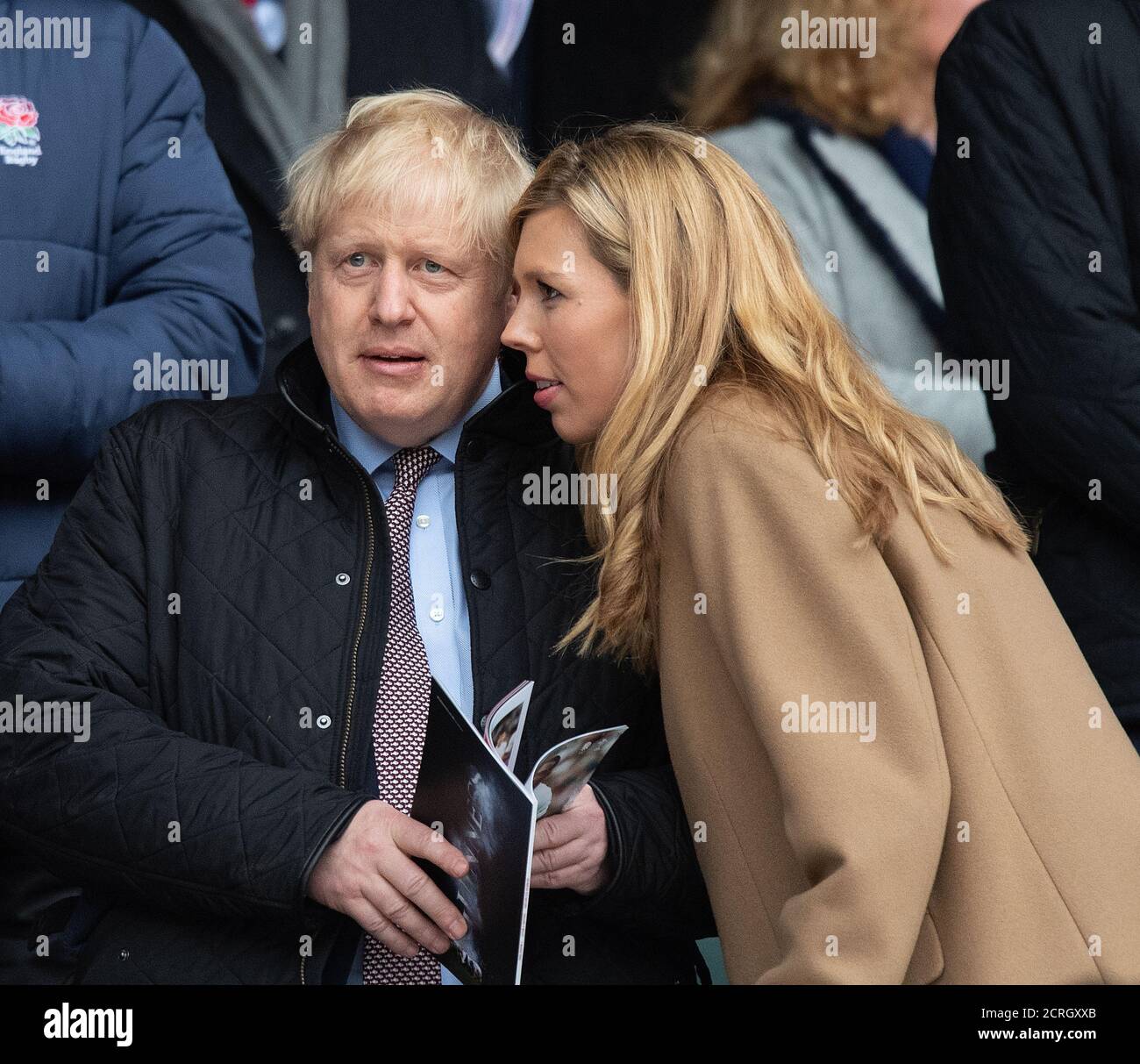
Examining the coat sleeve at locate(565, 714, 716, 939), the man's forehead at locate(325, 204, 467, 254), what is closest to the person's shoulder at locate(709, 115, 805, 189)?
the man's forehead at locate(325, 204, 467, 254)

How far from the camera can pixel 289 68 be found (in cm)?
333

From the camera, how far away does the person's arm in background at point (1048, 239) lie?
286 cm

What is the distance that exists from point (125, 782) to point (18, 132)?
4.50 ft

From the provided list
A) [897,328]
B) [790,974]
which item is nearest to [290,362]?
[790,974]

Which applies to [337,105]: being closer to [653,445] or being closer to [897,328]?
[897,328]

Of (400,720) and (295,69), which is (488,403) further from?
(295,69)

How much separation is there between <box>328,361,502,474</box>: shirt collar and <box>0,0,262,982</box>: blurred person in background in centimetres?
Result: 46

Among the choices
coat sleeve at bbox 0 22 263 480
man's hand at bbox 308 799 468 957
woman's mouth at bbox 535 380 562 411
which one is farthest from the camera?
coat sleeve at bbox 0 22 263 480

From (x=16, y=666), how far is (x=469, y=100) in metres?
1.66

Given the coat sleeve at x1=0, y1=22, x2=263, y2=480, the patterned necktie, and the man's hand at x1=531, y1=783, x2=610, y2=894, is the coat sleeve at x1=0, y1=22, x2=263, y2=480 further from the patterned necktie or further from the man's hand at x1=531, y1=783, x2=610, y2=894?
the man's hand at x1=531, y1=783, x2=610, y2=894

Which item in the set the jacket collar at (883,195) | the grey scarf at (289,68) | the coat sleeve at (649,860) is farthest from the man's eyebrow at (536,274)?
the jacket collar at (883,195)

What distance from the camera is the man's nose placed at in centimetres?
245

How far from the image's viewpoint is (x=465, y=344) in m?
2.53

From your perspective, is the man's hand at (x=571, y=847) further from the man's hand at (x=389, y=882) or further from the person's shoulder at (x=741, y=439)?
the person's shoulder at (x=741, y=439)
